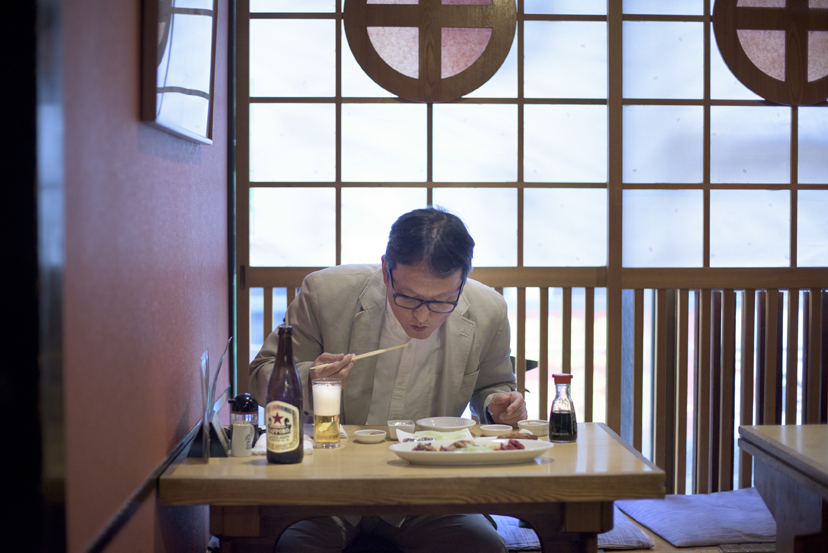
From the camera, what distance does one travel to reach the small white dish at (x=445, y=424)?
5.51 feet

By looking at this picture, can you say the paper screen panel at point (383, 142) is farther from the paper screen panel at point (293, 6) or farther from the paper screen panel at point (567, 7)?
the paper screen panel at point (567, 7)

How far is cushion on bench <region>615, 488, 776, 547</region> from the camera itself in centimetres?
231

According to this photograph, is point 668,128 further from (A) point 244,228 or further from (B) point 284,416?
(B) point 284,416

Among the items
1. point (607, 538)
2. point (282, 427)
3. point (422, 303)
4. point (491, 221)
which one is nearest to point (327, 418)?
point (282, 427)

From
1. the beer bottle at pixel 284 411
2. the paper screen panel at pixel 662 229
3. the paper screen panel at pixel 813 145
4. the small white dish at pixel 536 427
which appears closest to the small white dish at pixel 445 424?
the small white dish at pixel 536 427

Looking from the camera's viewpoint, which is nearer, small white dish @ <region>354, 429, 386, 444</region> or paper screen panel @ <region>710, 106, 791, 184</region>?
small white dish @ <region>354, 429, 386, 444</region>

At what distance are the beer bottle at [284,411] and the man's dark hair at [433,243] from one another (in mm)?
453

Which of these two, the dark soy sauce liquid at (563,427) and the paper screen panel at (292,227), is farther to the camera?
the paper screen panel at (292,227)

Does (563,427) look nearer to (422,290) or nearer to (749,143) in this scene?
(422,290)

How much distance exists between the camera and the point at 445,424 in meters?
1.73

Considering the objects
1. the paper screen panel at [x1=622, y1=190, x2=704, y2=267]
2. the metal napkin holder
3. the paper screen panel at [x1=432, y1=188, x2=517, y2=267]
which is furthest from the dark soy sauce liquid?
the paper screen panel at [x1=622, y1=190, x2=704, y2=267]

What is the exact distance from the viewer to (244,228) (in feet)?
8.95

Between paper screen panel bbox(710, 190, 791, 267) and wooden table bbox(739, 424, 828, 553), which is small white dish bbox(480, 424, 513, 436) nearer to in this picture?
wooden table bbox(739, 424, 828, 553)

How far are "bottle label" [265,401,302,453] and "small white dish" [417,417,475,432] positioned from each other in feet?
1.26
